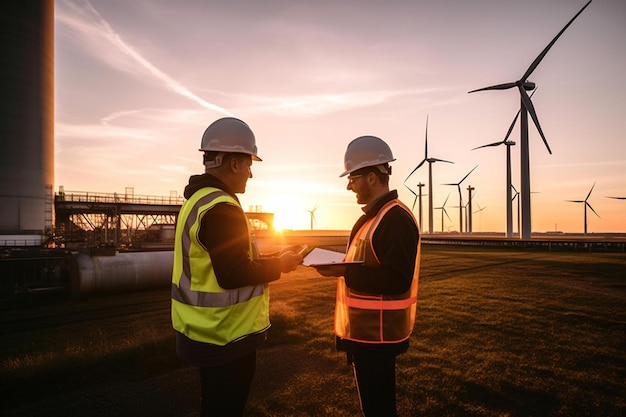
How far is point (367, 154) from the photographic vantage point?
12.0 feet

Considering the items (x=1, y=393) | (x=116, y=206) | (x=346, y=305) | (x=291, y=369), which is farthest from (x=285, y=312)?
(x=116, y=206)

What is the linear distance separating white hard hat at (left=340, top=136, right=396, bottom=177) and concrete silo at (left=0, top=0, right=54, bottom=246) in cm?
3525

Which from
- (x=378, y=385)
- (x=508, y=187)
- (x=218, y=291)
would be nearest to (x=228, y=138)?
(x=218, y=291)

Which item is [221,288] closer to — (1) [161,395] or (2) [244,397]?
(2) [244,397]

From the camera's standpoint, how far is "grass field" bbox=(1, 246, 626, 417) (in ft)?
17.9

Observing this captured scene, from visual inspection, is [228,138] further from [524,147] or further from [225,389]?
[524,147]

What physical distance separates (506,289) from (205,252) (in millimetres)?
16046

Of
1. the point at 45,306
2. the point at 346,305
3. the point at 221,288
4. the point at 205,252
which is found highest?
the point at 205,252

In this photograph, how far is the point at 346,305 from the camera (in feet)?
11.1

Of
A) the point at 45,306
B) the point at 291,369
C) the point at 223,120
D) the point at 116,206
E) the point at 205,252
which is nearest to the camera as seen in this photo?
the point at 205,252

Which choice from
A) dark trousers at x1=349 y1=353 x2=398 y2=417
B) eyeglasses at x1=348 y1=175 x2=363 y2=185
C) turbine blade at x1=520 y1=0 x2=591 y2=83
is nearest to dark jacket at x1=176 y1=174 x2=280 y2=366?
dark trousers at x1=349 y1=353 x2=398 y2=417

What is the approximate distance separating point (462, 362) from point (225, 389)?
5865 mm

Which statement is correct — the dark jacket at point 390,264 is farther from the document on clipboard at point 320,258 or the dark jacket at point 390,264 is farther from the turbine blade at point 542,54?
the turbine blade at point 542,54

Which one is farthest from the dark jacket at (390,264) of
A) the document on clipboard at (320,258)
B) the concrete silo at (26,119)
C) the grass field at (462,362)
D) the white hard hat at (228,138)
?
the concrete silo at (26,119)
